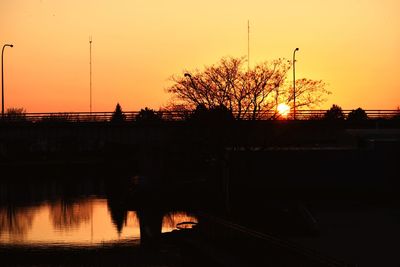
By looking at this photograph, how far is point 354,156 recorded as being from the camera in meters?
53.5

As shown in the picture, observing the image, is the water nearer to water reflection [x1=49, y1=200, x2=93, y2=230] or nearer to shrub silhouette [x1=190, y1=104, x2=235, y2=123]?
water reflection [x1=49, y1=200, x2=93, y2=230]

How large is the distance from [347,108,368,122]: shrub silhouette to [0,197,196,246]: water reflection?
25.3m

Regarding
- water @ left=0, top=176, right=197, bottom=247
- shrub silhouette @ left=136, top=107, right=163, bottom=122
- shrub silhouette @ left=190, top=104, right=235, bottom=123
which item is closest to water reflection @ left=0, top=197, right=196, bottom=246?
water @ left=0, top=176, right=197, bottom=247

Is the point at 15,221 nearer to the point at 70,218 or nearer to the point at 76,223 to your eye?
the point at 70,218

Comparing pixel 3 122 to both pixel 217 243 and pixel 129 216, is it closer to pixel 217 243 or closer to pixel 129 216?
pixel 129 216

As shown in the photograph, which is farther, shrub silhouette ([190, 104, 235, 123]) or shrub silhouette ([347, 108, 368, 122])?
shrub silhouette ([347, 108, 368, 122])

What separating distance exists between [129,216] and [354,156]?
19528 millimetres

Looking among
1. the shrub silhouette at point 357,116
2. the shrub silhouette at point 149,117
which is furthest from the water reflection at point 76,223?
the shrub silhouette at point 357,116

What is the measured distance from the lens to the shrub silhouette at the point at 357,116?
64.8m

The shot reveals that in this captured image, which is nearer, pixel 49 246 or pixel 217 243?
pixel 217 243

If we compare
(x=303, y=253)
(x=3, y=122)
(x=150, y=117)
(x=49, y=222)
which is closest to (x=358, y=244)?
(x=303, y=253)

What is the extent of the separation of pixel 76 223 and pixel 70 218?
299cm

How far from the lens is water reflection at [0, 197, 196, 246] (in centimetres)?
3372

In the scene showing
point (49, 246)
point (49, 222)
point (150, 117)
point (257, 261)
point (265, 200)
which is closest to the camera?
point (257, 261)
